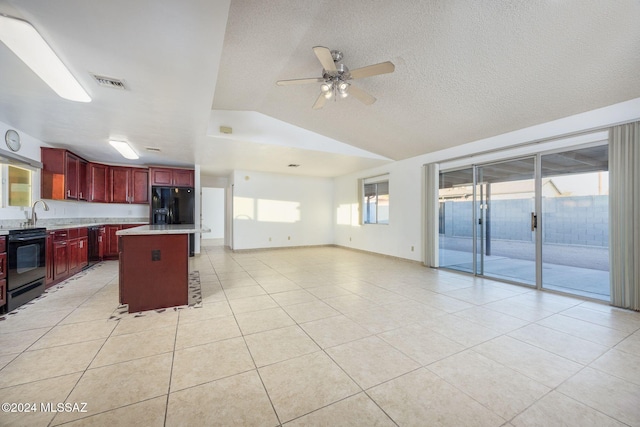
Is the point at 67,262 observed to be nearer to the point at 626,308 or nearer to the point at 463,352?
the point at 463,352

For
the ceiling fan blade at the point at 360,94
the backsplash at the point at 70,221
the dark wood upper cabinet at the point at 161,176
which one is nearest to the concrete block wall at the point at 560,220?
the ceiling fan blade at the point at 360,94

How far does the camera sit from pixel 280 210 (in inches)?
312

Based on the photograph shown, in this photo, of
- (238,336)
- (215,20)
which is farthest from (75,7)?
(238,336)

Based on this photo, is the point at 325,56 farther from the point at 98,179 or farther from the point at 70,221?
the point at 98,179

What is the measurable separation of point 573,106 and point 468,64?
1594 mm

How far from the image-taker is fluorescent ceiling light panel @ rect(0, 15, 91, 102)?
66.0 inches

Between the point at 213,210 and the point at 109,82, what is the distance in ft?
27.4

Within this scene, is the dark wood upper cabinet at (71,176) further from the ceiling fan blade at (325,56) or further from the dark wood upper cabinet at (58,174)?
the ceiling fan blade at (325,56)

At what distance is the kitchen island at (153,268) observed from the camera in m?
2.87

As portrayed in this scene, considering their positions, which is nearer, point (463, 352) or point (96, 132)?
point (463, 352)

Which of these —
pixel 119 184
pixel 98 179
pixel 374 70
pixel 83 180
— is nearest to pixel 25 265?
pixel 83 180

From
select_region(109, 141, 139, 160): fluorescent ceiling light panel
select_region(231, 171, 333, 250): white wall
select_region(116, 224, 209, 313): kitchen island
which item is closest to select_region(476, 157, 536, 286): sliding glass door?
select_region(116, 224, 209, 313): kitchen island

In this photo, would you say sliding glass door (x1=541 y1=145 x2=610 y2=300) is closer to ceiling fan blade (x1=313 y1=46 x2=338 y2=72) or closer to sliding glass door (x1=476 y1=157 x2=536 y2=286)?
sliding glass door (x1=476 y1=157 x2=536 y2=286)

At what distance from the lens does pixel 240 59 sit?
10.0 ft
